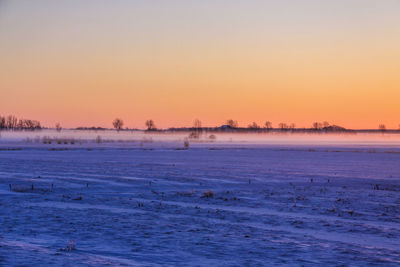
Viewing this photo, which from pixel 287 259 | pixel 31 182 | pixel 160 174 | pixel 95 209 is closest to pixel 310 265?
pixel 287 259

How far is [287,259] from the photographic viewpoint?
7.07 m

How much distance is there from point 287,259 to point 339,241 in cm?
173

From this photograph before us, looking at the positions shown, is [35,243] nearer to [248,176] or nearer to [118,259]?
[118,259]

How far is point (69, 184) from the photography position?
17.0 meters

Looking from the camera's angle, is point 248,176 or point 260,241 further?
point 248,176

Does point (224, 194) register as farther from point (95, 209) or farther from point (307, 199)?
point (95, 209)

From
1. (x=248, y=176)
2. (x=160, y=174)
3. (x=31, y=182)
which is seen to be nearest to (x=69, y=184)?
(x=31, y=182)

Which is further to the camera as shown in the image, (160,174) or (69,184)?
(160,174)

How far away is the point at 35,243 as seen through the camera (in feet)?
25.7

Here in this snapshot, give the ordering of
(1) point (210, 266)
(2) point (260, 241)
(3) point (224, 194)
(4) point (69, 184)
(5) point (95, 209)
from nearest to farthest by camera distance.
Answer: (1) point (210, 266) → (2) point (260, 241) → (5) point (95, 209) → (3) point (224, 194) → (4) point (69, 184)

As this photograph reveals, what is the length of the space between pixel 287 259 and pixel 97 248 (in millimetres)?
3158

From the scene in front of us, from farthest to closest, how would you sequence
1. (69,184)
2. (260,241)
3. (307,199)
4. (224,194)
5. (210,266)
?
(69,184) → (224,194) → (307,199) → (260,241) → (210,266)

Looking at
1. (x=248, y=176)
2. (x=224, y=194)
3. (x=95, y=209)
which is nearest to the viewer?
(x=95, y=209)

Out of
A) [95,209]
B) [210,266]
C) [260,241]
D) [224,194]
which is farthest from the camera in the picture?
[224,194]
